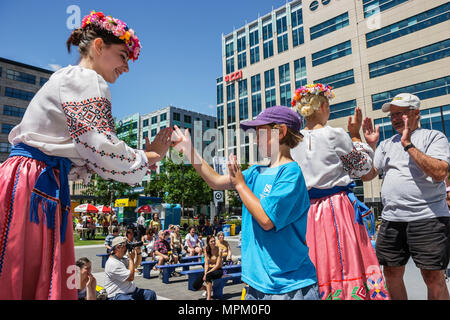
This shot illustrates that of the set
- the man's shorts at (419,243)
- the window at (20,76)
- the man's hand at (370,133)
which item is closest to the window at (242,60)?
the window at (20,76)

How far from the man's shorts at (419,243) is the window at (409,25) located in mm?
39021

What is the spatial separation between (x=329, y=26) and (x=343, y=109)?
12312 mm

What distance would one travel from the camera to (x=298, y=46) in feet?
154

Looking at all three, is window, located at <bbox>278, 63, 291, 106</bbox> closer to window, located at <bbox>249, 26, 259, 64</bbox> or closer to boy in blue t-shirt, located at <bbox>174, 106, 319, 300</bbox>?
window, located at <bbox>249, 26, 259, 64</bbox>

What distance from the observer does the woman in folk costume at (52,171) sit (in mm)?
1364

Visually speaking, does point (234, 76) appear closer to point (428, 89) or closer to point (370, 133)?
point (428, 89)

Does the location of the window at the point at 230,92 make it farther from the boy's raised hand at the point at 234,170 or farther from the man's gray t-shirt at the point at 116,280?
the boy's raised hand at the point at 234,170

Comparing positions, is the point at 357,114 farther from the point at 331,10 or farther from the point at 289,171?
the point at 331,10

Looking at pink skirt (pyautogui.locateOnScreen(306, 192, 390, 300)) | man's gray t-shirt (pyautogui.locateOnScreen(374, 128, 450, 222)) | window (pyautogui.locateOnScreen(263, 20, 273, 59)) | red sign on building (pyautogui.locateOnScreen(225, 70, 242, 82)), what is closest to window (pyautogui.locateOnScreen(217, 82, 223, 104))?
red sign on building (pyautogui.locateOnScreen(225, 70, 242, 82))

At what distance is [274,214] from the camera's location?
5.59 feet

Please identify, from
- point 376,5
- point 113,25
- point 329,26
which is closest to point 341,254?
point 113,25

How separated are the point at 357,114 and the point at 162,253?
11.2 metres
